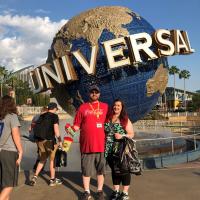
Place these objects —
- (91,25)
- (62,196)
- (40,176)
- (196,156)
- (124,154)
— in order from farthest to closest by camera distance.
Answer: (91,25) → (196,156) → (40,176) → (62,196) → (124,154)

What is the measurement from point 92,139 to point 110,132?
267mm

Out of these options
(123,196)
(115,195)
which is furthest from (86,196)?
(123,196)

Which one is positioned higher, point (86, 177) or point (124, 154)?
point (124, 154)

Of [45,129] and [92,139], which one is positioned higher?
[45,129]

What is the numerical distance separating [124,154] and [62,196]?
1181 mm

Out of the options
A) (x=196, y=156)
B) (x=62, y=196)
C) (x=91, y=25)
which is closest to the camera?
(x=62, y=196)

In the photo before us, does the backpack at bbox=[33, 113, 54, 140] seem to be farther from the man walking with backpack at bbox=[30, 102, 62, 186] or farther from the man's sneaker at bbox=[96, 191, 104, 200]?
the man's sneaker at bbox=[96, 191, 104, 200]

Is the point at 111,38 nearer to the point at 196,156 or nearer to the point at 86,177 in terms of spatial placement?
the point at 196,156

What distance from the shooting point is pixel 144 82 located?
11312 mm

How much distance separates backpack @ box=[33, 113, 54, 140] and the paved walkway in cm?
80

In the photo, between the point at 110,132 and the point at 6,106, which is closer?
the point at 6,106

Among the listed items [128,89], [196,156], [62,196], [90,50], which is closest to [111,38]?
[90,50]

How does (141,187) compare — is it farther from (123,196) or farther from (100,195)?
(100,195)

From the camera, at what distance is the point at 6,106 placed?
4.46 metres
